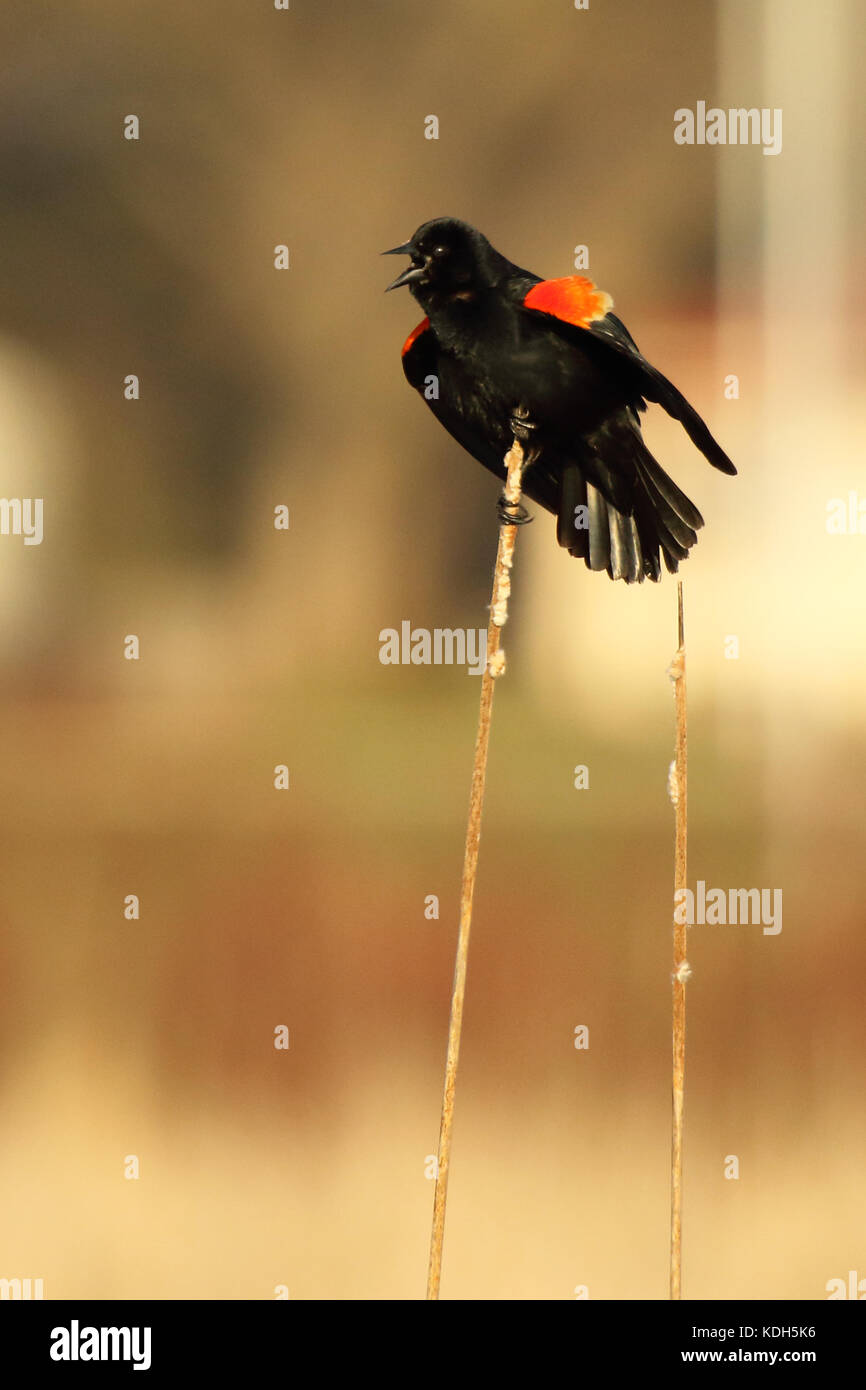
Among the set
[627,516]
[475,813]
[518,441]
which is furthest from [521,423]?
[475,813]

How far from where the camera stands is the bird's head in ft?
3.62

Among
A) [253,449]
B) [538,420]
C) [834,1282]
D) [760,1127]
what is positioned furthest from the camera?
A: [253,449]

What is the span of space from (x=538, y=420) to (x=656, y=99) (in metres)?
1.37

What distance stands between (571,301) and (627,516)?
0.20 metres

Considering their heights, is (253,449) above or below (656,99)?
below

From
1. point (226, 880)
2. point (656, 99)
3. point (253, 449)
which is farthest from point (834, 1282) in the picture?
point (656, 99)

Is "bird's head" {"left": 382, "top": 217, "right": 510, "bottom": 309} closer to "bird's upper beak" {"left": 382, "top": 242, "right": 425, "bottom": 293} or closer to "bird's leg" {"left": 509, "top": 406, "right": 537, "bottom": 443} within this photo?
"bird's upper beak" {"left": 382, "top": 242, "right": 425, "bottom": 293}

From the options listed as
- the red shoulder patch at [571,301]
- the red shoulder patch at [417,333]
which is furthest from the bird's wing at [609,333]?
the red shoulder patch at [417,333]

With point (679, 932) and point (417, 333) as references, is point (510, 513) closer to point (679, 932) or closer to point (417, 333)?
point (417, 333)

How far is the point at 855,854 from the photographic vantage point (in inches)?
85.4

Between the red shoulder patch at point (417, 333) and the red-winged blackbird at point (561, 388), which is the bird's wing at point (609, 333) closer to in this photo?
the red-winged blackbird at point (561, 388)

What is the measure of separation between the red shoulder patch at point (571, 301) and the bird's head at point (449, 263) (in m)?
0.05

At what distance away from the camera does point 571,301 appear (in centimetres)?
107
